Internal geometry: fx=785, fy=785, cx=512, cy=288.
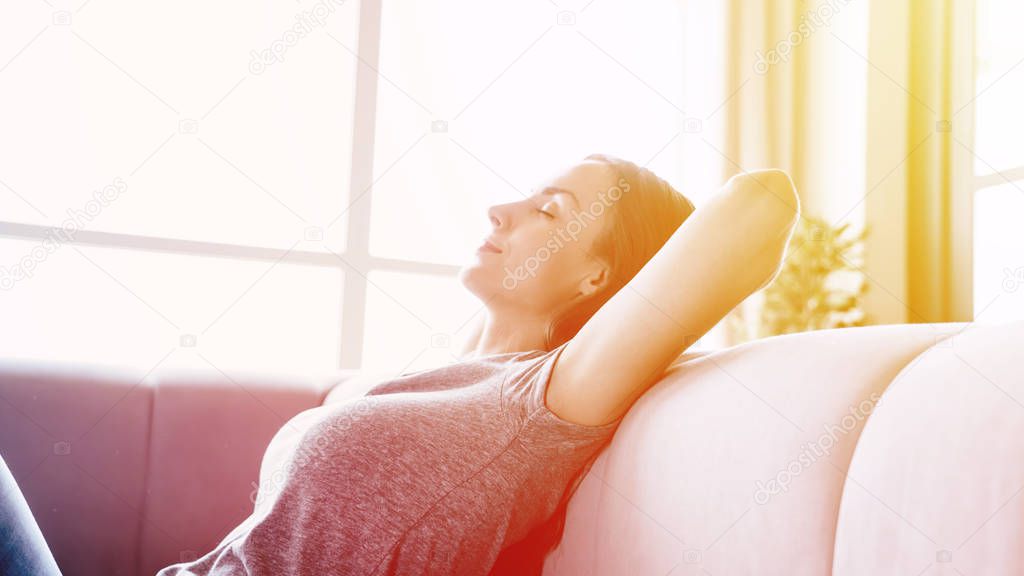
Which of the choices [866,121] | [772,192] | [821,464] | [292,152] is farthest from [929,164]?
[821,464]

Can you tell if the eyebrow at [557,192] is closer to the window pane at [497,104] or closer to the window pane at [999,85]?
the window pane at [497,104]

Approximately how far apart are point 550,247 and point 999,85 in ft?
8.73

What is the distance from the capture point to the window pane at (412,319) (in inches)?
139

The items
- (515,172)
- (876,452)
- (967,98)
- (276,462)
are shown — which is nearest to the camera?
(876,452)

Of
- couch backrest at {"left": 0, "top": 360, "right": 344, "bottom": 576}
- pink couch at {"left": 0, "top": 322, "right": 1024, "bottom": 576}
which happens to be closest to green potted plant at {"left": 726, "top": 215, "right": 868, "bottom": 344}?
couch backrest at {"left": 0, "top": 360, "right": 344, "bottom": 576}

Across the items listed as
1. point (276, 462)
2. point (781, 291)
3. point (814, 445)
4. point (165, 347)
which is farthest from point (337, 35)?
point (814, 445)

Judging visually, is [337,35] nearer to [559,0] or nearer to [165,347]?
[559,0]

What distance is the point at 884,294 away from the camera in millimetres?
3373

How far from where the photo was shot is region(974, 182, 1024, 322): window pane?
2.88m

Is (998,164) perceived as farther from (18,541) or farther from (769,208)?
(18,541)

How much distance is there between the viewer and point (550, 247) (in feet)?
3.95

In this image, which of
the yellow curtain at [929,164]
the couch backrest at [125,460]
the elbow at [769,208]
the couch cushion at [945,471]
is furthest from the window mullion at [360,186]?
the couch cushion at [945,471]

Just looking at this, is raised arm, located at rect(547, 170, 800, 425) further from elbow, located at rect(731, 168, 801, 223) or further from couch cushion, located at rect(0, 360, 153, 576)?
couch cushion, located at rect(0, 360, 153, 576)

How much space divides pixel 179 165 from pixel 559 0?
6.39ft
